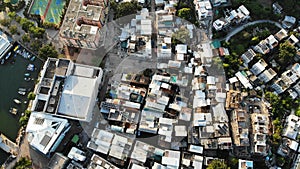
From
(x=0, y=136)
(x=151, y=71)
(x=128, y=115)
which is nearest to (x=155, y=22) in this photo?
(x=151, y=71)

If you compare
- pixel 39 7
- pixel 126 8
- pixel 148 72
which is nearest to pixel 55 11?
pixel 39 7

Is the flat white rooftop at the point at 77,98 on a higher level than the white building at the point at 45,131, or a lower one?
higher

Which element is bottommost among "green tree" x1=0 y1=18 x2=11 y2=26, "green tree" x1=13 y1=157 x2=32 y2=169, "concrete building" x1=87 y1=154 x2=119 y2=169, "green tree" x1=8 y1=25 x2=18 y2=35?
"green tree" x1=13 y1=157 x2=32 y2=169

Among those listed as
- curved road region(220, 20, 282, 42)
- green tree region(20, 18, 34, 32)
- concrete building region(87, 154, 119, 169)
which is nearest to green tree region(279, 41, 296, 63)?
curved road region(220, 20, 282, 42)

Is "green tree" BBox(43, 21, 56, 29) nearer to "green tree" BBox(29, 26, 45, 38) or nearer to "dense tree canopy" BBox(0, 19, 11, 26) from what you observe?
"green tree" BBox(29, 26, 45, 38)

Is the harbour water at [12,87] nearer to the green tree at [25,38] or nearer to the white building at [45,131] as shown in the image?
the green tree at [25,38]

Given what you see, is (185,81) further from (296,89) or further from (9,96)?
(9,96)

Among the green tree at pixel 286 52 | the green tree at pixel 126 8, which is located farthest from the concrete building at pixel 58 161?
the green tree at pixel 286 52
